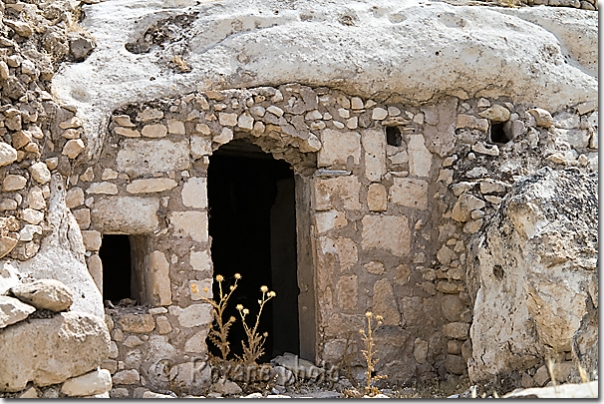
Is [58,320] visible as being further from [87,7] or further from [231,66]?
[87,7]

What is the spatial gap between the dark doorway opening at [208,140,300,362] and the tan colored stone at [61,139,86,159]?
3.39 meters

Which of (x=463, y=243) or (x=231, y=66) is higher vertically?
(x=231, y=66)

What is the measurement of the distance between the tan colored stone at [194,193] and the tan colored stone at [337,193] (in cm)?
88

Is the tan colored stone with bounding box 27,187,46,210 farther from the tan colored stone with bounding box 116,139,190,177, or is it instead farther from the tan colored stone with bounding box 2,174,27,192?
the tan colored stone with bounding box 116,139,190,177

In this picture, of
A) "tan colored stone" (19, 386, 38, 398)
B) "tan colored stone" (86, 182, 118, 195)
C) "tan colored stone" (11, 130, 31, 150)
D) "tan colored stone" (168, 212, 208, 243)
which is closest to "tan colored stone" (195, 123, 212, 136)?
"tan colored stone" (168, 212, 208, 243)

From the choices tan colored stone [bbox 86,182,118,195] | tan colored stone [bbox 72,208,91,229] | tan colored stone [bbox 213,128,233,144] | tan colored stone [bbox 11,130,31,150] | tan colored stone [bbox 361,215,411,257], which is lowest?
tan colored stone [bbox 361,215,411,257]

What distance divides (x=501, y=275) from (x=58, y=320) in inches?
113

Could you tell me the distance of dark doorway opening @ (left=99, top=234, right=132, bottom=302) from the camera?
27.7 feet

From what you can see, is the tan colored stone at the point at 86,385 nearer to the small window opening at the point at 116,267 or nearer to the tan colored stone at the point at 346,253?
the tan colored stone at the point at 346,253

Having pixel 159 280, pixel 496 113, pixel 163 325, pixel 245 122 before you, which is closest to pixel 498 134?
pixel 496 113

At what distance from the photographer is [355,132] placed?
6.48 m

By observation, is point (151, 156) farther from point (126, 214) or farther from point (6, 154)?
point (6, 154)

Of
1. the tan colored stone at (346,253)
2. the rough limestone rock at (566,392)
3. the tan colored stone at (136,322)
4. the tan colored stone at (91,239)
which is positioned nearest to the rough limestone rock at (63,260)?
the tan colored stone at (91,239)

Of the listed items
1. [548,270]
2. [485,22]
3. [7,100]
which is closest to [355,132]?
[485,22]
